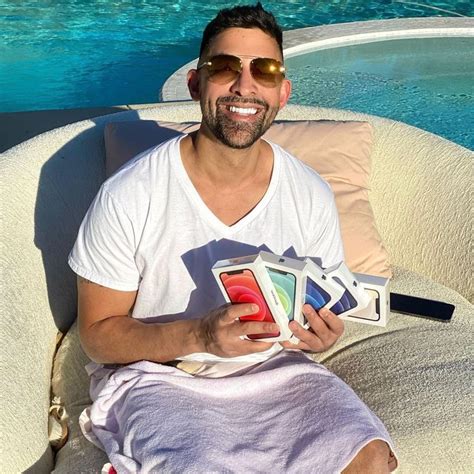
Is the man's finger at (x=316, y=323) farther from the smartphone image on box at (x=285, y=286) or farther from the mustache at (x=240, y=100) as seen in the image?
the mustache at (x=240, y=100)

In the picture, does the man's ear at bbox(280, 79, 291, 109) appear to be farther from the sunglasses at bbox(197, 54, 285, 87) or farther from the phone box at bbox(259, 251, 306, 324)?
the phone box at bbox(259, 251, 306, 324)

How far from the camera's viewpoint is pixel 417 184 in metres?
3.12

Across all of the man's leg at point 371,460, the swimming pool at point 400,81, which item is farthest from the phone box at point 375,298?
the swimming pool at point 400,81

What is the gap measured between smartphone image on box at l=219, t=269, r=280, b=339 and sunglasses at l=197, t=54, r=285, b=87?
0.58 m

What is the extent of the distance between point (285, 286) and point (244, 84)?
59cm

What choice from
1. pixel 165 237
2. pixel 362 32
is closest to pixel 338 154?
pixel 165 237

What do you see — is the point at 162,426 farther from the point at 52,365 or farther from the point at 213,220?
the point at 52,365

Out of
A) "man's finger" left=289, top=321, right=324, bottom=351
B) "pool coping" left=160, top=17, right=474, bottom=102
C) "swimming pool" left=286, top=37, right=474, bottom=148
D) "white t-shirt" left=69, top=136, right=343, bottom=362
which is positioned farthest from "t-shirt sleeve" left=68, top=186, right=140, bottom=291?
"pool coping" left=160, top=17, right=474, bottom=102

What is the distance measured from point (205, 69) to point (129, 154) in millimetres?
740

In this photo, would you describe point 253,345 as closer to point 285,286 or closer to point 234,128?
point 285,286

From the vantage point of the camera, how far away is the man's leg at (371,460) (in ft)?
5.92

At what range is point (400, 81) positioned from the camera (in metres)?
6.87

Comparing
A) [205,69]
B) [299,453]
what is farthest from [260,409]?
[205,69]

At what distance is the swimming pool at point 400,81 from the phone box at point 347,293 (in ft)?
14.1
